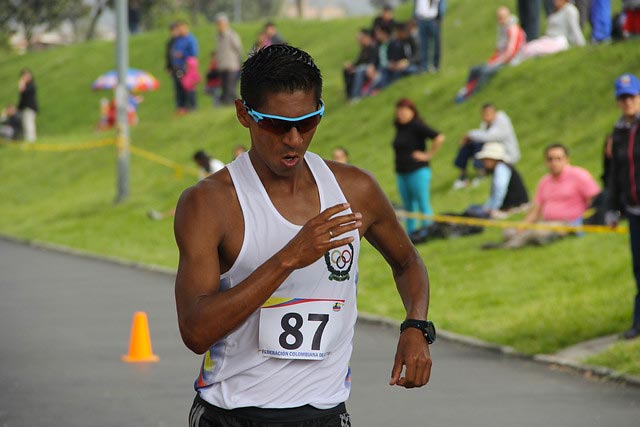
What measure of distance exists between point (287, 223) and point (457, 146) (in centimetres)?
1826

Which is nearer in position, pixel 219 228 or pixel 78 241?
pixel 219 228

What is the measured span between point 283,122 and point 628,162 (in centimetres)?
666

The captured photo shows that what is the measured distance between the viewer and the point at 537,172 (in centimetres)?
1877

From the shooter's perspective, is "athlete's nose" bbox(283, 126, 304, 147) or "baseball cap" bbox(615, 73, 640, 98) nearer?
"athlete's nose" bbox(283, 126, 304, 147)

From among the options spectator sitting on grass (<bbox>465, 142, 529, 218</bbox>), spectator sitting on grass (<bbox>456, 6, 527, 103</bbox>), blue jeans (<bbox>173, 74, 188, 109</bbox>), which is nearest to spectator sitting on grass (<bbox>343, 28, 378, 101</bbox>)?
spectator sitting on grass (<bbox>456, 6, 527, 103</bbox>)

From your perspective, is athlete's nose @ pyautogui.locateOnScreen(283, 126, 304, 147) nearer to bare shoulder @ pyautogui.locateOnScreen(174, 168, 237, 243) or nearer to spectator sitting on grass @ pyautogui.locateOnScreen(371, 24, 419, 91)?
bare shoulder @ pyautogui.locateOnScreen(174, 168, 237, 243)

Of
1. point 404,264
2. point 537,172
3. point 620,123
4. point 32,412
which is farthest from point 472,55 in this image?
point 404,264

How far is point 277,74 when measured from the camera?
150 inches

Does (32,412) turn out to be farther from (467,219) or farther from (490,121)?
(490,121)

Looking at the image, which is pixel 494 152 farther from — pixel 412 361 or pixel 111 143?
pixel 111 143

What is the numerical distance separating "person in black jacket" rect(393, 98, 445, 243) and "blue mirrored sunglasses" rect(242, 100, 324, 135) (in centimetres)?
1264

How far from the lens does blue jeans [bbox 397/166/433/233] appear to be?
1656 cm

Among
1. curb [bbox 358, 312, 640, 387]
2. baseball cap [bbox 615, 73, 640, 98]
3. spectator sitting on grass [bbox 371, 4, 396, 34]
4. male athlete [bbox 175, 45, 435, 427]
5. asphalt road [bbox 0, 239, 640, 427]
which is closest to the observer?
male athlete [bbox 175, 45, 435, 427]

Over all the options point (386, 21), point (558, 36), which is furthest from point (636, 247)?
point (386, 21)
